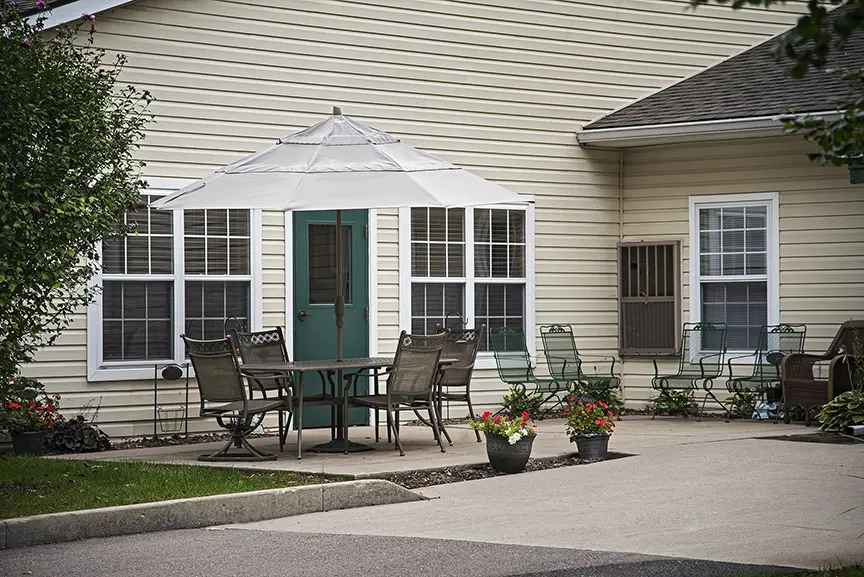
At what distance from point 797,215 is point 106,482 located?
8023mm

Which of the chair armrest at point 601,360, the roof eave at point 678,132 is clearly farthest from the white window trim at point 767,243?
the chair armrest at point 601,360

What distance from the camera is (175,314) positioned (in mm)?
11055

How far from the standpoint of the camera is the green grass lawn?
724cm

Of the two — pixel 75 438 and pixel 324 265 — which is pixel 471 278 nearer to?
pixel 324 265

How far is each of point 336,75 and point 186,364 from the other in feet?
10.5

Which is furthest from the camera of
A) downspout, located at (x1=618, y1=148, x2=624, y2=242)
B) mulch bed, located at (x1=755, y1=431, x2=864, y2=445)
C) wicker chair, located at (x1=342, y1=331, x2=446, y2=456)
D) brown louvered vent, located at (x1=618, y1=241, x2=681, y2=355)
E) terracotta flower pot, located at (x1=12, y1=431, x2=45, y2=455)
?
downspout, located at (x1=618, y1=148, x2=624, y2=242)

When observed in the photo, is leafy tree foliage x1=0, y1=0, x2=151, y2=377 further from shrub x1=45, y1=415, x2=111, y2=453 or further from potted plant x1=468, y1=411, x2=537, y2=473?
potted plant x1=468, y1=411, x2=537, y2=473

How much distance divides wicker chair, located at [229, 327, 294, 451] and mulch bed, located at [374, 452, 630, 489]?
1698 mm

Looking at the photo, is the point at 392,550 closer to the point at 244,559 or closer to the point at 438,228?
the point at 244,559

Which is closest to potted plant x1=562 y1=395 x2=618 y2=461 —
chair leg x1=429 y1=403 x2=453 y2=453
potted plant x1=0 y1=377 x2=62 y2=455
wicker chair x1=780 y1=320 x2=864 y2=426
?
chair leg x1=429 y1=403 x2=453 y2=453

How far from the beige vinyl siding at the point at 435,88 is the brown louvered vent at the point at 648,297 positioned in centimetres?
17

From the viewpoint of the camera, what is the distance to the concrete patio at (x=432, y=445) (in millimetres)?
8984

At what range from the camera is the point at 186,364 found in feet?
36.3

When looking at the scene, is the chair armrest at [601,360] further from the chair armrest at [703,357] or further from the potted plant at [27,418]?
the potted plant at [27,418]
